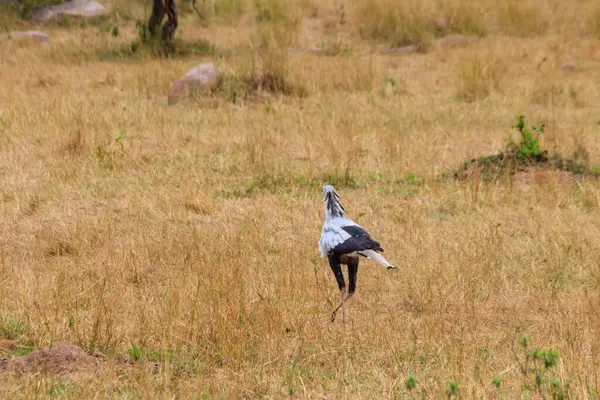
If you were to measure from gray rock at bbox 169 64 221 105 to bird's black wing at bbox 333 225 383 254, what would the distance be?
21.0ft

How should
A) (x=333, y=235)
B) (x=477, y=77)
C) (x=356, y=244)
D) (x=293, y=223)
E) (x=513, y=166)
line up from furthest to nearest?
(x=477, y=77) < (x=513, y=166) < (x=293, y=223) < (x=333, y=235) < (x=356, y=244)

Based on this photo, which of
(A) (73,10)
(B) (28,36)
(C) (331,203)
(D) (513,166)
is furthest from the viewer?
(A) (73,10)

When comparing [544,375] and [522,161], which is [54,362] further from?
[522,161]

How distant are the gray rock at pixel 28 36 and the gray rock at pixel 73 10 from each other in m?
1.75

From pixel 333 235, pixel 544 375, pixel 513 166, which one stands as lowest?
pixel 513 166

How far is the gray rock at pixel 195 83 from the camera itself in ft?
33.8

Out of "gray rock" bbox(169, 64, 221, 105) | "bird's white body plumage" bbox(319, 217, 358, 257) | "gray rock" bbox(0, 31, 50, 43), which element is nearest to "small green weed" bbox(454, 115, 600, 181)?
"bird's white body plumage" bbox(319, 217, 358, 257)

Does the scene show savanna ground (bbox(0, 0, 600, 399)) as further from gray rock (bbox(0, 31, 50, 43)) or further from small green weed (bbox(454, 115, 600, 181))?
gray rock (bbox(0, 31, 50, 43))

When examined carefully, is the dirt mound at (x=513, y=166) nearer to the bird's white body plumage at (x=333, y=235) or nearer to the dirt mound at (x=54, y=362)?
the bird's white body plumage at (x=333, y=235)

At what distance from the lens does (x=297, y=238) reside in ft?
20.1

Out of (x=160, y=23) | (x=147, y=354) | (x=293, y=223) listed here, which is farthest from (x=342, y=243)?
(x=160, y=23)

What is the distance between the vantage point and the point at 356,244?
13.5 feet

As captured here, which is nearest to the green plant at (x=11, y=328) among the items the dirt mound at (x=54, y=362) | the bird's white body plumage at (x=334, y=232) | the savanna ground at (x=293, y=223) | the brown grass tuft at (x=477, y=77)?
the savanna ground at (x=293, y=223)

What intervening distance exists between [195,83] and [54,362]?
6920mm
